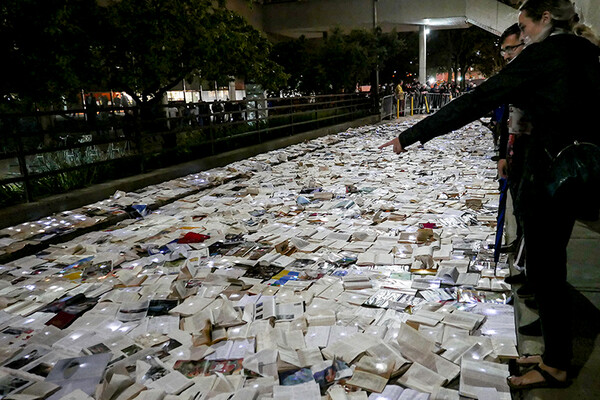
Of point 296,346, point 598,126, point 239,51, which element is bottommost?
point 296,346

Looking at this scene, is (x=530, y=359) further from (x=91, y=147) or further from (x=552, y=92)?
(x=91, y=147)

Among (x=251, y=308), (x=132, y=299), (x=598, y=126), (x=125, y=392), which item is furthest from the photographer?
(x=132, y=299)

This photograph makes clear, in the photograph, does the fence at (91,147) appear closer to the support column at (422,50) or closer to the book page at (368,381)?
the book page at (368,381)

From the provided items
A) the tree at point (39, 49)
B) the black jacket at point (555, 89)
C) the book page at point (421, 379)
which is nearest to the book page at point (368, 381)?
the book page at point (421, 379)

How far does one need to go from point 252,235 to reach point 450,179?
152 inches

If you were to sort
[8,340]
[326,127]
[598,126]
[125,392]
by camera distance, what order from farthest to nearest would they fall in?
[326,127] < [8,340] < [125,392] < [598,126]

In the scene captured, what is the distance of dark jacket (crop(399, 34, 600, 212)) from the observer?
5.87 feet

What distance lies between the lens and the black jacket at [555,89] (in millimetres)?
1788

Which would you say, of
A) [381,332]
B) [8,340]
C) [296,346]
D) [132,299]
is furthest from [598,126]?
[8,340]

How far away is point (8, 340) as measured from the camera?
295 cm

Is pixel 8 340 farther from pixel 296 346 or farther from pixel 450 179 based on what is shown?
pixel 450 179

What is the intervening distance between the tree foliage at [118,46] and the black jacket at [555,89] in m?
5.89

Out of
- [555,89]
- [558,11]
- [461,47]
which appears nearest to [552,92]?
[555,89]

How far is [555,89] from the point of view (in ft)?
5.90
